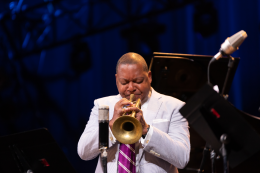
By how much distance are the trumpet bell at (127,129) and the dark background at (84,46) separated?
108 inches

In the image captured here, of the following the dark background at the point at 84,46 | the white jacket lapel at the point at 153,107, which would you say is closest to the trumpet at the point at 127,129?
the white jacket lapel at the point at 153,107

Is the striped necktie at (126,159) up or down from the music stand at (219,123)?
down

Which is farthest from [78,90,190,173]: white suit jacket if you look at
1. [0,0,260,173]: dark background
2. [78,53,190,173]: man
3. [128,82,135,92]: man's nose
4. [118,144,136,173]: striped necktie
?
[0,0,260,173]: dark background

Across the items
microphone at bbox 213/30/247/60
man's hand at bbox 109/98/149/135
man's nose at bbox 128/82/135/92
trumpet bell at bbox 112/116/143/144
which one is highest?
microphone at bbox 213/30/247/60

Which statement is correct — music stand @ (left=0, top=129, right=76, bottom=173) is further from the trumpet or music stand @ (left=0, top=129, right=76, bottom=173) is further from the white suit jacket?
the trumpet

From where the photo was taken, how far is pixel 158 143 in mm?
2340

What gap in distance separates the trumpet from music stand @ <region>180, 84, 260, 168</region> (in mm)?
497

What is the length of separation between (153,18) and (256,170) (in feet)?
9.33

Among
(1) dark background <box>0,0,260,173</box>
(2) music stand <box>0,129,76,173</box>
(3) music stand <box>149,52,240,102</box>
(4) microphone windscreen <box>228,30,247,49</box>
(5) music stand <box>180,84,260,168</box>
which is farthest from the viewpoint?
(1) dark background <box>0,0,260,173</box>

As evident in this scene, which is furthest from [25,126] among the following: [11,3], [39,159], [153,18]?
[39,159]

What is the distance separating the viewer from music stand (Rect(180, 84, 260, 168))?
1.82 m

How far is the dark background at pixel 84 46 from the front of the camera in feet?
15.1

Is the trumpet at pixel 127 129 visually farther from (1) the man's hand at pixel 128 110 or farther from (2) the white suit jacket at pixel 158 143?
(2) the white suit jacket at pixel 158 143

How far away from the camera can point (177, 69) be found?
12.4ft
